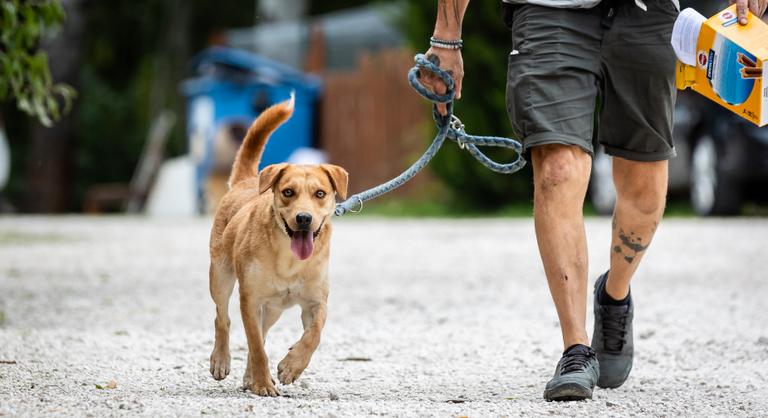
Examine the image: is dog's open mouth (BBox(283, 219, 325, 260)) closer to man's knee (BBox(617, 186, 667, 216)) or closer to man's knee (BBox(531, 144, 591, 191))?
man's knee (BBox(531, 144, 591, 191))

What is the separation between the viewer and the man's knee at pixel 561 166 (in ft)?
14.2

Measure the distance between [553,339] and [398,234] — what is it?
6.99 m

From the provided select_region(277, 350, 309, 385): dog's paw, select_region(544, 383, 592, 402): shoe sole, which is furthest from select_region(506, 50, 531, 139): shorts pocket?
select_region(277, 350, 309, 385): dog's paw

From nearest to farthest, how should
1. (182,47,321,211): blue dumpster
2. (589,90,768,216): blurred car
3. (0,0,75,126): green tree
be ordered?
(0,0,75,126): green tree, (589,90,768,216): blurred car, (182,47,321,211): blue dumpster

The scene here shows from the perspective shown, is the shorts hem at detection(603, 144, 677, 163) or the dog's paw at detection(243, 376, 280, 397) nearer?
the dog's paw at detection(243, 376, 280, 397)

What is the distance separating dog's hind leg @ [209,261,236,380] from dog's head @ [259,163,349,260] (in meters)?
0.49

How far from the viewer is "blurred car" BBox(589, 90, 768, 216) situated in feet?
41.0

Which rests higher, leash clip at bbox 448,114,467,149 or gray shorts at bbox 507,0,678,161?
gray shorts at bbox 507,0,678,161

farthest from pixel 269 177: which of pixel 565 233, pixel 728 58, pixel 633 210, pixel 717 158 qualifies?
pixel 717 158

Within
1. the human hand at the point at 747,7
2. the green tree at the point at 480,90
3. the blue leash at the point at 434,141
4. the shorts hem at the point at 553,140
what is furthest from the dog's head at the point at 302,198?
the green tree at the point at 480,90

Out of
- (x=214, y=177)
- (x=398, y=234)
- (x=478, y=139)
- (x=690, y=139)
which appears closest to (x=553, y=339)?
(x=478, y=139)

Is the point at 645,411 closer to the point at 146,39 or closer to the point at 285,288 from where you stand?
the point at 285,288

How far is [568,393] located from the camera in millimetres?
4148

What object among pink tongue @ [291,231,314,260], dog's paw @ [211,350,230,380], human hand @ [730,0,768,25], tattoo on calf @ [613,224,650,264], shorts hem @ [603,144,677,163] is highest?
human hand @ [730,0,768,25]
